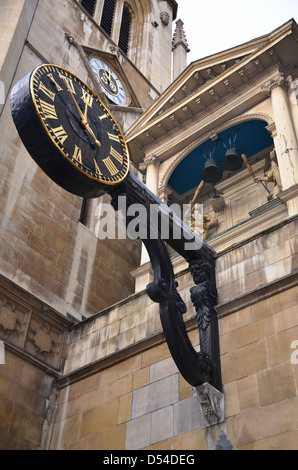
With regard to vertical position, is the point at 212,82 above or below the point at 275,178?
above

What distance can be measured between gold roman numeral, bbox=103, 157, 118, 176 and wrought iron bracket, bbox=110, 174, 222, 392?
0.77 feet

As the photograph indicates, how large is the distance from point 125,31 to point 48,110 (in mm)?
22108

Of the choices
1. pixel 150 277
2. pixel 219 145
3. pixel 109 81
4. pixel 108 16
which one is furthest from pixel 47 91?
pixel 108 16

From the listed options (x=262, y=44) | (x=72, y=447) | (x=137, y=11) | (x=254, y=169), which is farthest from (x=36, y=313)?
(x=137, y=11)

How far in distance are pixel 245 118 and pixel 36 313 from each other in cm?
670

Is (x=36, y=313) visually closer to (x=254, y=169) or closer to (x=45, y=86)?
(x=45, y=86)

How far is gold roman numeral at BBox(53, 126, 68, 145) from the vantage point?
762cm

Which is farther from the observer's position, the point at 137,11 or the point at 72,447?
the point at 137,11

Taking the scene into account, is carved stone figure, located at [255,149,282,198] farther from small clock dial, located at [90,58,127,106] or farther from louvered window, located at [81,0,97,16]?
louvered window, located at [81,0,97,16]

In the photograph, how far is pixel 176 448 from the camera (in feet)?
28.8

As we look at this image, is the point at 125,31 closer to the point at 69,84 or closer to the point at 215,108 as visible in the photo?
the point at 215,108

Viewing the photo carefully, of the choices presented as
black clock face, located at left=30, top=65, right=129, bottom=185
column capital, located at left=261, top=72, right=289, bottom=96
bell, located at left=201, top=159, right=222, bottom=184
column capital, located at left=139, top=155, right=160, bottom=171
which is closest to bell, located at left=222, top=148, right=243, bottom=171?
bell, located at left=201, top=159, right=222, bottom=184

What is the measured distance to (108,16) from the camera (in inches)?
1077

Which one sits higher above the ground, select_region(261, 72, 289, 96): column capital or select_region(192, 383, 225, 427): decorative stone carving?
select_region(261, 72, 289, 96): column capital
